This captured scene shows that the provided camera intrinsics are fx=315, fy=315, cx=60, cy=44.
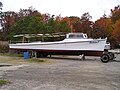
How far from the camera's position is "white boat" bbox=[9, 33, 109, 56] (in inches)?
1157

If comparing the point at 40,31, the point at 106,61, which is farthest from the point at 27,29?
the point at 106,61

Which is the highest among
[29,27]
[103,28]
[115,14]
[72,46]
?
[115,14]

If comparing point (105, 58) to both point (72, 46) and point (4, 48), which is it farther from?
point (4, 48)

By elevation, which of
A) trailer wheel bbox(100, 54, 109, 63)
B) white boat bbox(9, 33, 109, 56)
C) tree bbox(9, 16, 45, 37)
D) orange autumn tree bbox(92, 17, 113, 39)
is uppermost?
orange autumn tree bbox(92, 17, 113, 39)

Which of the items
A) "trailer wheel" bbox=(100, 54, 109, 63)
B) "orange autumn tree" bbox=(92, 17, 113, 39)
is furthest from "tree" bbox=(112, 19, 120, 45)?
"trailer wheel" bbox=(100, 54, 109, 63)

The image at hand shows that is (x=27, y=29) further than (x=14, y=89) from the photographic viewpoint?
Yes

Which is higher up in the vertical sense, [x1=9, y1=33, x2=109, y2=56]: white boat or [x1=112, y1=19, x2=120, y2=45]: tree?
[x1=112, y1=19, x2=120, y2=45]: tree

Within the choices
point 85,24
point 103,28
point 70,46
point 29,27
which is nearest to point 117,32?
point 103,28

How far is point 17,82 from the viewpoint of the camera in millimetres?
12406

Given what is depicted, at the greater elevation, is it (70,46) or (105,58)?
(70,46)

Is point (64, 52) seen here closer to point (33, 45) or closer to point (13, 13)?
point (33, 45)

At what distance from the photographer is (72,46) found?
99.4ft

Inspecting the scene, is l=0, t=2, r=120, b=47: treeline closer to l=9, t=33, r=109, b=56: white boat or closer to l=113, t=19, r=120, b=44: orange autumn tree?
l=113, t=19, r=120, b=44: orange autumn tree

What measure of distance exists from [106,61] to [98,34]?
4769 cm
